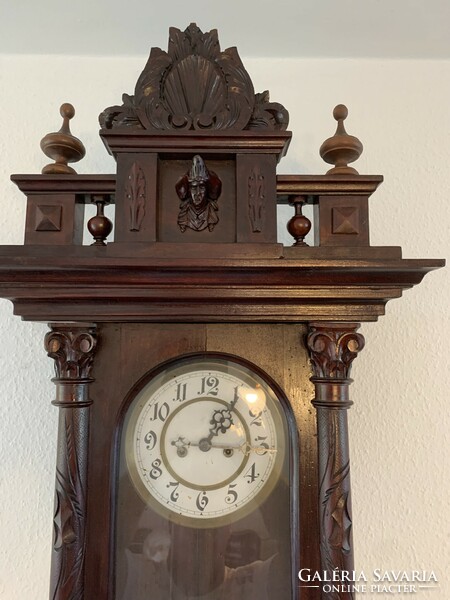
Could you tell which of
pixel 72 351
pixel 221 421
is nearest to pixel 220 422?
pixel 221 421

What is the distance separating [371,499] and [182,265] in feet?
1.76

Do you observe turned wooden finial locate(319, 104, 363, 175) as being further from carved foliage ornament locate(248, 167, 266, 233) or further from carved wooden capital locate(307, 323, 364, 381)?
carved wooden capital locate(307, 323, 364, 381)

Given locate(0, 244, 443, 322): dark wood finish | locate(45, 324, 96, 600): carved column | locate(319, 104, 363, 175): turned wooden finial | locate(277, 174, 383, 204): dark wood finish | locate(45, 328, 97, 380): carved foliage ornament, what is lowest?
locate(45, 324, 96, 600): carved column

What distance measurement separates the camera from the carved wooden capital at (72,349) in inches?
26.8

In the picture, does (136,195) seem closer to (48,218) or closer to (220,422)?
(48,218)

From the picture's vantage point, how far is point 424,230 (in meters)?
0.97

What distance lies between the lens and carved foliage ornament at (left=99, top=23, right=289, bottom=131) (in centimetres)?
72

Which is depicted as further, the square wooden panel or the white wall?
the white wall

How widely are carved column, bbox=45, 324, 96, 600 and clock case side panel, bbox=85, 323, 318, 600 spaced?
12mm

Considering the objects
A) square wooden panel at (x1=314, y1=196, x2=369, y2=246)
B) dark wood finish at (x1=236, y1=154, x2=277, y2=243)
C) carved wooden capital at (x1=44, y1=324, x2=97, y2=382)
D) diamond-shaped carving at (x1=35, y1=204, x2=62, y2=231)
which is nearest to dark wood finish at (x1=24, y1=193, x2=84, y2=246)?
diamond-shaped carving at (x1=35, y1=204, x2=62, y2=231)

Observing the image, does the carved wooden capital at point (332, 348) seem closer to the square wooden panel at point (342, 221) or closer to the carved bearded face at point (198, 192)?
the square wooden panel at point (342, 221)

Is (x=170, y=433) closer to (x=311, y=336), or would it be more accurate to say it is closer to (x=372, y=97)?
(x=311, y=336)

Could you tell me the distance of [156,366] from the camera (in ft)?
2.28

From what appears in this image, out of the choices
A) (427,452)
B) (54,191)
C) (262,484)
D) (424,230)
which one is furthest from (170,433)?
(424,230)
